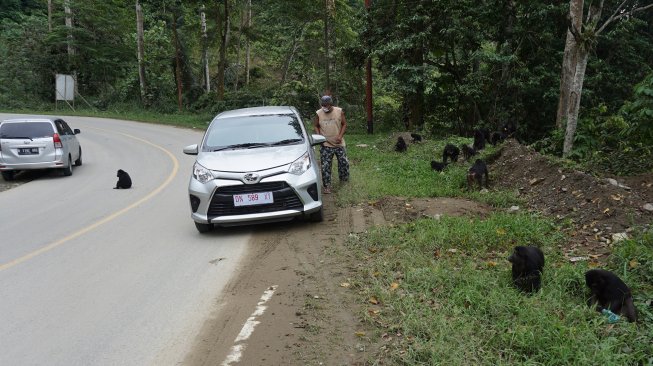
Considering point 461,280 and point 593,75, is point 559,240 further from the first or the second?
point 593,75

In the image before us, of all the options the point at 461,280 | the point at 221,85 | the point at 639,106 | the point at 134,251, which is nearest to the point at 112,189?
the point at 134,251

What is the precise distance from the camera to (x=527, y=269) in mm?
4594

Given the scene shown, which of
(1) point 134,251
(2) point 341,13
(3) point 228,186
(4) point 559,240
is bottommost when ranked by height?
(1) point 134,251

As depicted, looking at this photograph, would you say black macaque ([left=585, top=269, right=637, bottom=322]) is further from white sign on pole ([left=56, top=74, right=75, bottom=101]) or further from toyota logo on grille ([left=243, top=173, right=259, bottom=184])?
white sign on pole ([left=56, top=74, right=75, bottom=101])

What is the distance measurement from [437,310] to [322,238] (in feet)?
9.13

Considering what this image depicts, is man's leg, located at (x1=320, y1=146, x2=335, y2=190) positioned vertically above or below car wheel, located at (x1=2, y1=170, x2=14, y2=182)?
above

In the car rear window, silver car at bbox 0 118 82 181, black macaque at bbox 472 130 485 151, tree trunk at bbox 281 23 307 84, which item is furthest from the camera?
tree trunk at bbox 281 23 307 84

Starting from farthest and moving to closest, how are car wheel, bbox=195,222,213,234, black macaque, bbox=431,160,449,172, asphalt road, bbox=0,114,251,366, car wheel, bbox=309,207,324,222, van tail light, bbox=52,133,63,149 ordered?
1. van tail light, bbox=52,133,63,149
2. black macaque, bbox=431,160,449,172
3. car wheel, bbox=309,207,324,222
4. car wheel, bbox=195,222,213,234
5. asphalt road, bbox=0,114,251,366

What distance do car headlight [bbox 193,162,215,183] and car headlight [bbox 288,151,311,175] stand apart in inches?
44.9

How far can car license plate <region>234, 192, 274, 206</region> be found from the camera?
22.9ft

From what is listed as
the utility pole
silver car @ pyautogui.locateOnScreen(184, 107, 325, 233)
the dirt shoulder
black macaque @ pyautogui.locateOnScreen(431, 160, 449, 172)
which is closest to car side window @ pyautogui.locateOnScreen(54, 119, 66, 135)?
silver car @ pyautogui.locateOnScreen(184, 107, 325, 233)

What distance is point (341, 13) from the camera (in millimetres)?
25375

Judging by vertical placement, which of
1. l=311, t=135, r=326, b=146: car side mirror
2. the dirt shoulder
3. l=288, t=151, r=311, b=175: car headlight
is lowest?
the dirt shoulder

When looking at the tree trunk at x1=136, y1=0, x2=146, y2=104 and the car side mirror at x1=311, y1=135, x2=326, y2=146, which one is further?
the tree trunk at x1=136, y1=0, x2=146, y2=104
